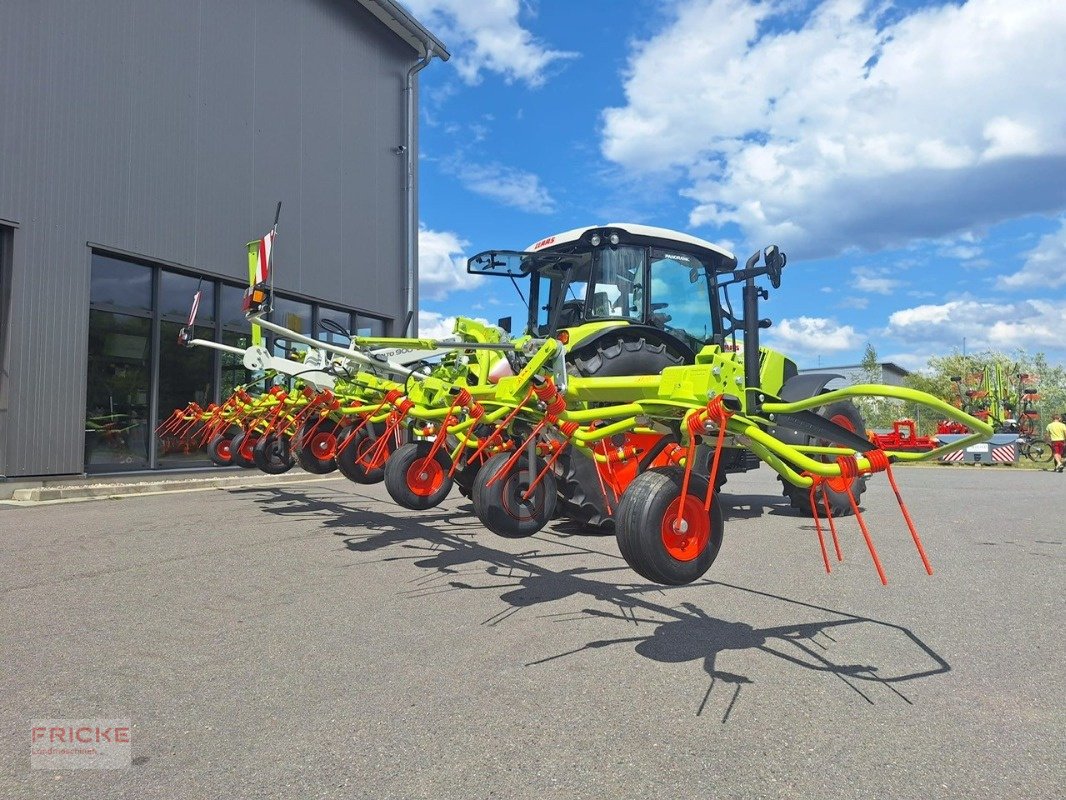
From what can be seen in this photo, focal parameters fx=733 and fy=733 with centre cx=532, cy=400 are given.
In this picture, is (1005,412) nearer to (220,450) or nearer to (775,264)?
(775,264)

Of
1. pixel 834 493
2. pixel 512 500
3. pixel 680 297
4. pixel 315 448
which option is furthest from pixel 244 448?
pixel 834 493

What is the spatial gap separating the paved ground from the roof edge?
43.7 feet

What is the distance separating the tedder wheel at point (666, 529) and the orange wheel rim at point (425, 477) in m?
2.35

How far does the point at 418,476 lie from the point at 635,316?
2.85 metres

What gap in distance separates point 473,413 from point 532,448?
0.84m

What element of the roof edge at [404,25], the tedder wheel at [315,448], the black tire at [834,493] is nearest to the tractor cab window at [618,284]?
the black tire at [834,493]

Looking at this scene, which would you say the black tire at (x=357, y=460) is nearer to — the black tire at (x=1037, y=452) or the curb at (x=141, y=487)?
the curb at (x=141, y=487)

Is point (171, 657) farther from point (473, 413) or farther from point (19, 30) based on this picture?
point (19, 30)

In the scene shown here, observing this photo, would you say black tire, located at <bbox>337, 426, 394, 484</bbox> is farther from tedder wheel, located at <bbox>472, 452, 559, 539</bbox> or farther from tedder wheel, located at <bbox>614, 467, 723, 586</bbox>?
tedder wheel, located at <bbox>614, 467, 723, 586</bbox>

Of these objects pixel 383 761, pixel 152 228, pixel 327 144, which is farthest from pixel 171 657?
pixel 327 144

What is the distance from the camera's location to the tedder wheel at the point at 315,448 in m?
7.01

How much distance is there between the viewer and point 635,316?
22.6 feet

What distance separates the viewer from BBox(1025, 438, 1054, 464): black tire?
20.1 metres

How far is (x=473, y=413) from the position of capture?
4805 millimetres
